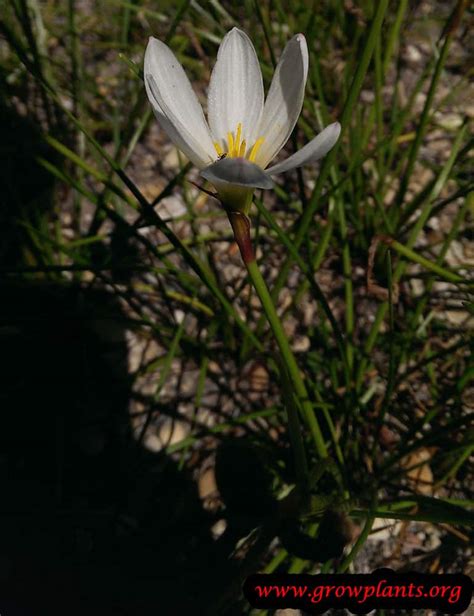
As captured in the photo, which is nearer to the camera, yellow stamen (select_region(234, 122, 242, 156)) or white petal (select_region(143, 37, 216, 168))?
white petal (select_region(143, 37, 216, 168))

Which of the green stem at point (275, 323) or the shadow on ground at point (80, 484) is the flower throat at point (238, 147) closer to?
the green stem at point (275, 323)

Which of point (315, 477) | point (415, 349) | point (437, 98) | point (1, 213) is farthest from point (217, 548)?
point (437, 98)

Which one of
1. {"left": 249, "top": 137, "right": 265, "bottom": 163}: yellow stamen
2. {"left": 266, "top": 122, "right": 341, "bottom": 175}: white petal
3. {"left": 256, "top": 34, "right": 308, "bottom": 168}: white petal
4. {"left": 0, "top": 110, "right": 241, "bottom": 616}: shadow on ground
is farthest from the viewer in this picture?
{"left": 0, "top": 110, "right": 241, "bottom": 616}: shadow on ground

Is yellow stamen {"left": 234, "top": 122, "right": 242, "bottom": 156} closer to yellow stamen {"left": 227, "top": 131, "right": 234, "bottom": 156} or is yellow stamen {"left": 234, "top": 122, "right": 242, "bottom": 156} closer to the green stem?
yellow stamen {"left": 227, "top": 131, "right": 234, "bottom": 156}

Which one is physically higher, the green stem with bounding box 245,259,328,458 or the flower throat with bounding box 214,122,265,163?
the flower throat with bounding box 214,122,265,163

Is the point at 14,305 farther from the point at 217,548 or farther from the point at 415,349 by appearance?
the point at 415,349

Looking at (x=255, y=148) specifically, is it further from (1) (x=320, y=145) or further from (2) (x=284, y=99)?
(1) (x=320, y=145)

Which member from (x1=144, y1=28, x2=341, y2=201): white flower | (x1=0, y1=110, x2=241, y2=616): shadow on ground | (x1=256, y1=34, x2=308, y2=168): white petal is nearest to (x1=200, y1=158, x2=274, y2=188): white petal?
(x1=144, y1=28, x2=341, y2=201): white flower
